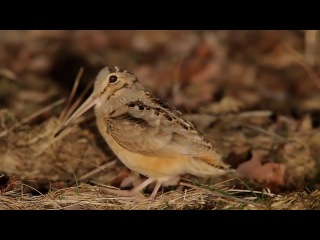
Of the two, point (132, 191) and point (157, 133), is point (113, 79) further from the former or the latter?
point (132, 191)

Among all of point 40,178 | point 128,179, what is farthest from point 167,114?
point 40,178

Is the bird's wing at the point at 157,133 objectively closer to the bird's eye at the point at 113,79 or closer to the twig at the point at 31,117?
the bird's eye at the point at 113,79

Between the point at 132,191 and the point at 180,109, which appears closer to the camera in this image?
the point at 132,191

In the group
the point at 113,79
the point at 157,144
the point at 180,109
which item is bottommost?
the point at 157,144

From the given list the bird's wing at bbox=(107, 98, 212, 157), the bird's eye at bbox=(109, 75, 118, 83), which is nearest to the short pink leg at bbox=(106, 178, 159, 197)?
the bird's wing at bbox=(107, 98, 212, 157)

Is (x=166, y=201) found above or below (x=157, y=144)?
below

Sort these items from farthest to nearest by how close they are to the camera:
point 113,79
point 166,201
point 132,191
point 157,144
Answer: point 113,79
point 132,191
point 157,144
point 166,201

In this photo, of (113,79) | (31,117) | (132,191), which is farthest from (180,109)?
(132,191)

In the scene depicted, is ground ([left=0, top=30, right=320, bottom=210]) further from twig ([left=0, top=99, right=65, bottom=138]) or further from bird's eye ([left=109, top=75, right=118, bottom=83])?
bird's eye ([left=109, top=75, right=118, bottom=83])

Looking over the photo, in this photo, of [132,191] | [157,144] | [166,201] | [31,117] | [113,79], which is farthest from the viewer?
[31,117]

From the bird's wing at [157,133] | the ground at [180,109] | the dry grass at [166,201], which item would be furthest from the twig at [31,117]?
the bird's wing at [157,133]
